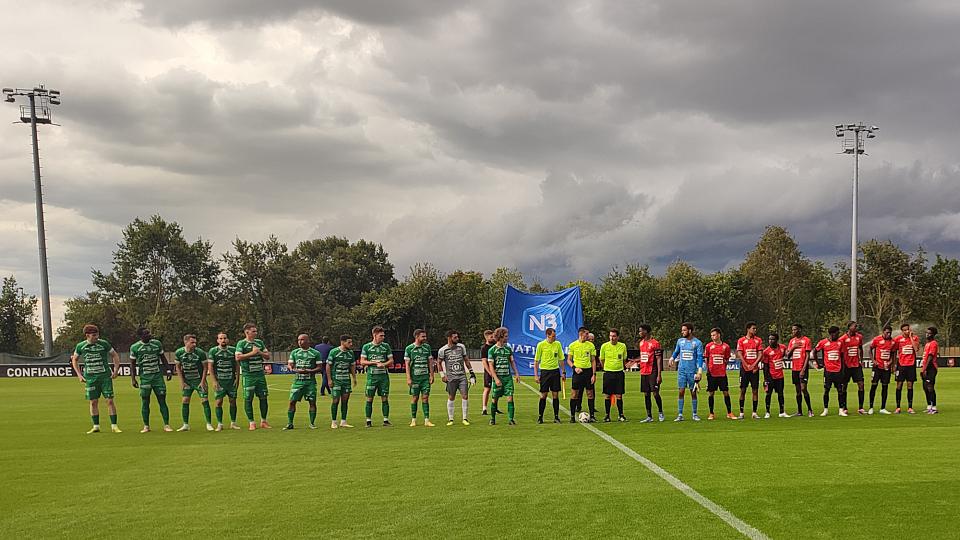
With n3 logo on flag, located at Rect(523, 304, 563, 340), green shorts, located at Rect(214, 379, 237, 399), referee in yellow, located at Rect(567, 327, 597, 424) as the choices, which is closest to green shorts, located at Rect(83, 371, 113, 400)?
green shorts, located at Rect(214, 379, 237, 399)

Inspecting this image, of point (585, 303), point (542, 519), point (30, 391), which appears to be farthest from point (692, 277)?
point (542, 519)

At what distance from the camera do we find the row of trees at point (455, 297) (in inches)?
2704

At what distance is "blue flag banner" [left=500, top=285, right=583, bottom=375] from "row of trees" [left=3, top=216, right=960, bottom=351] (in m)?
38.1

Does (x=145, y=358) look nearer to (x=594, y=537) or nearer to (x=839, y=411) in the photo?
(x=594, y=537)

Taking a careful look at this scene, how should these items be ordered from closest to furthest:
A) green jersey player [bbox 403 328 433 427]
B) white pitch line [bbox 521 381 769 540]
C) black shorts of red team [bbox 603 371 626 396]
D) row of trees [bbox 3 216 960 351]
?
1. white pitch line [bbox 521 381 769 540]
2. green jersey player [bbox 403 328 433 427]
3. black shorts of red team [bbox 603 371 626 396]
4. row of trees [bbox 3 216 960 351]

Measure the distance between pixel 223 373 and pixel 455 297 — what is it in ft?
188

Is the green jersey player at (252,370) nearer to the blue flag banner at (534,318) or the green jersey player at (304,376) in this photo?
the green jersey player at (304,376)

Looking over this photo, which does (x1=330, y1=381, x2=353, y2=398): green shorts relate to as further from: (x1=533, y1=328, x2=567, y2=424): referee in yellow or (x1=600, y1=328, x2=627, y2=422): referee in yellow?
(x1=600, y1=328, x2=627, y2=422): referee in yellow

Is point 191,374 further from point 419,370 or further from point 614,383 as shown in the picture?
point 614,383

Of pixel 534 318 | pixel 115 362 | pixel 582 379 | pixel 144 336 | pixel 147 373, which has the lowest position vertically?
pixel 582 379

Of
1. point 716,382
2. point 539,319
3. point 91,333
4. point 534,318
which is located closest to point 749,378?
point 716,382

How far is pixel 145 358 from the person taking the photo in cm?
1510

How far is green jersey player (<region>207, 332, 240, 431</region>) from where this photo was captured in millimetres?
15016

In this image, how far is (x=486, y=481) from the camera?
9227 millimetres
